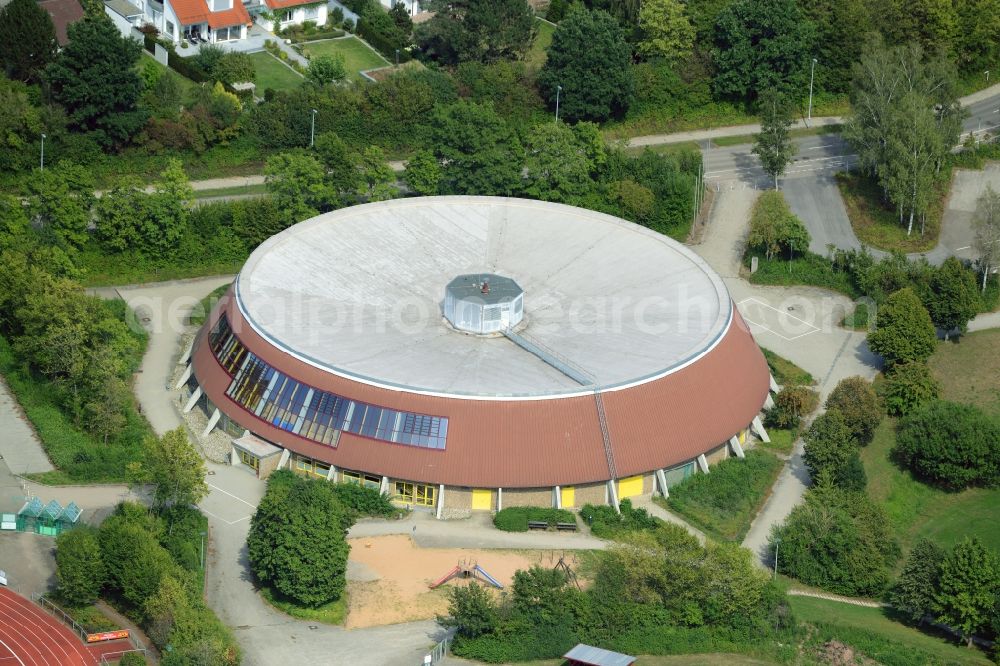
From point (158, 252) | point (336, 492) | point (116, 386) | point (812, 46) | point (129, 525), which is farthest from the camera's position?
point (812, 46)

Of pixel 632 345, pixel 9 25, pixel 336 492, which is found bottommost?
pixel 336 492

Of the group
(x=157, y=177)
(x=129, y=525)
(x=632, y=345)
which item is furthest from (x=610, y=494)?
(x=157, y=177)

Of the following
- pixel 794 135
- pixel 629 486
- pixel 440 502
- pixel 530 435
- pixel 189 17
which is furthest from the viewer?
pixel 189 17

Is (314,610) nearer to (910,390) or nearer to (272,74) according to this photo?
(910,390)

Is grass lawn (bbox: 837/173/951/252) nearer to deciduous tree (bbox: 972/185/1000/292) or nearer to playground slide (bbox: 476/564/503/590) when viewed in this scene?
deciduous tree (bbox: 972/185/1000/292)

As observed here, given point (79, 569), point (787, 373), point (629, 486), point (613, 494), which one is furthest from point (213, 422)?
point (787, 373)

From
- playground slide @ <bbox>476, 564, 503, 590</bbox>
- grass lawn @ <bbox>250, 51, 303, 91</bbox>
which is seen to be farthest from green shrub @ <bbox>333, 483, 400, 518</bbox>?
grass lawn @ <bbox>250, 51, 303, 91</bbox>

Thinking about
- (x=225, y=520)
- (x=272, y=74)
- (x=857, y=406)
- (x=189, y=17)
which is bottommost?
(x=225, y=520)

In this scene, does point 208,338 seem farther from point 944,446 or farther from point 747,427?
point 944,446
